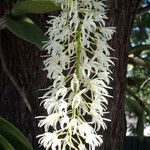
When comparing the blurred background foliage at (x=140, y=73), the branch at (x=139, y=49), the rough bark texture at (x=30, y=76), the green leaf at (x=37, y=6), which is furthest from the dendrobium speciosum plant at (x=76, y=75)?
the branch at (x=139, y=49)

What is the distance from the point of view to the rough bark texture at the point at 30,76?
1683 millimetres

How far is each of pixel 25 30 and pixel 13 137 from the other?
11.9 inches

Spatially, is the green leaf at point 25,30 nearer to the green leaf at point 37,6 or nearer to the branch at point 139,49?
the green leaf at point 37,6

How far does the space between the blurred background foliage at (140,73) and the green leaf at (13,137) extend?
0.90 meters

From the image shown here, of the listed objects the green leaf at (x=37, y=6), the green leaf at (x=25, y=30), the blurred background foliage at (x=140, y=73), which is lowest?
the blurred background foliage at (x=140, y=73)

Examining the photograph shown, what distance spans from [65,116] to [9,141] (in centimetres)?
33

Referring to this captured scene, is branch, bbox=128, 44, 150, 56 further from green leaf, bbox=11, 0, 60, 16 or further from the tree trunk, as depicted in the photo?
green leaf, bbox=11, 0, 60, 16

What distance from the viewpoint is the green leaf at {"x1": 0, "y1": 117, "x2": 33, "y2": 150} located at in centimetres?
132

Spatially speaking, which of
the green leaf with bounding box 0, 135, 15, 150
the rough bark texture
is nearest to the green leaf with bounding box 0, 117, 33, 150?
the green leaf with bounding box 0, 135, 15, 150

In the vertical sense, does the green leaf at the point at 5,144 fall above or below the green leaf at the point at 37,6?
below

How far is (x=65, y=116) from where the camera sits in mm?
1040

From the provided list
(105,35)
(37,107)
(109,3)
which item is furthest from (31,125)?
(105,35)

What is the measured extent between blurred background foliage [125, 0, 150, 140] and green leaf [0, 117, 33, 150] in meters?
0.90

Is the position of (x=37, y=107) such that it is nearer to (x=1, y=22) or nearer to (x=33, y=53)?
(x=33, y=53)
